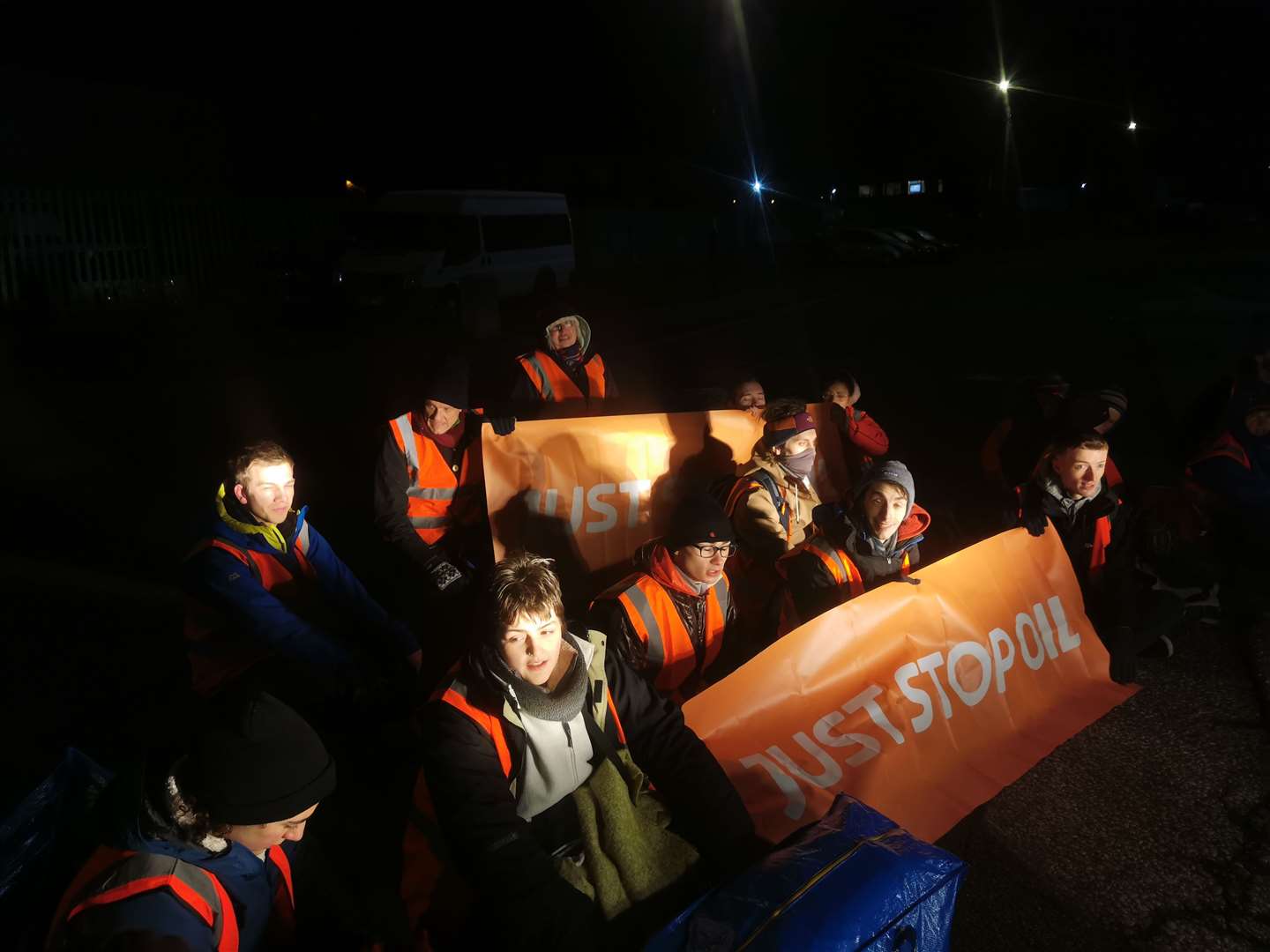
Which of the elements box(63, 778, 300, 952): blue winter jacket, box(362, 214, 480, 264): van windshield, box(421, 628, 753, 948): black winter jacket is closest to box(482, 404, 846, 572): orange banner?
box(421, 628, 753, 948): black winter jacket

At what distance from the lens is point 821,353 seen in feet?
51.4

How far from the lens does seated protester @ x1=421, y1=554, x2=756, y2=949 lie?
2.52 m

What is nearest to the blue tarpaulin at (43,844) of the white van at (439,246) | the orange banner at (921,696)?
the orange banner at (921,696)

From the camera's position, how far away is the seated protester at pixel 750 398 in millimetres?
6156

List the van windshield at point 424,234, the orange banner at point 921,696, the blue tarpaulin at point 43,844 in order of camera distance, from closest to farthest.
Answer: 1. the blue tarpaulin at point 43,844
2. the orange banner at point 921,696
3. the van windshield at point 424,234

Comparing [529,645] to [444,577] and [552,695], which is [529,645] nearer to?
[552,695]

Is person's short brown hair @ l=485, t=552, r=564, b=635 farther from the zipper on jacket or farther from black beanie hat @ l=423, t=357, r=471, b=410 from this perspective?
black beanie hat @ l=423, t=357, r=471, b=410

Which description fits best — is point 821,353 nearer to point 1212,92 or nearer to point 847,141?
point 847,141

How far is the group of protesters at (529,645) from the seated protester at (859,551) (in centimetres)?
1

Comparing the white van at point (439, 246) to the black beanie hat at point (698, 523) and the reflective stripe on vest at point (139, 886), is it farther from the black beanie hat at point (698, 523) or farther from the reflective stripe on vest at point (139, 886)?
the reflective stripe on vest at point (139, 886)

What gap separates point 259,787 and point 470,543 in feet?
10.6

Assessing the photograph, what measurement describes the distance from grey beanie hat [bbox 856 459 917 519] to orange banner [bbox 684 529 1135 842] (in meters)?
0.35

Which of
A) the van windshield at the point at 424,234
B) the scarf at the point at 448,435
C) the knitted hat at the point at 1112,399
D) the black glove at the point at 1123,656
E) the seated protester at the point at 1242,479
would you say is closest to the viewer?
the black glove at the point at 1123,656

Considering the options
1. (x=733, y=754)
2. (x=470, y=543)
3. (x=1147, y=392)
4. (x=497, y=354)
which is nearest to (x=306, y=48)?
(x=497, y=354)
